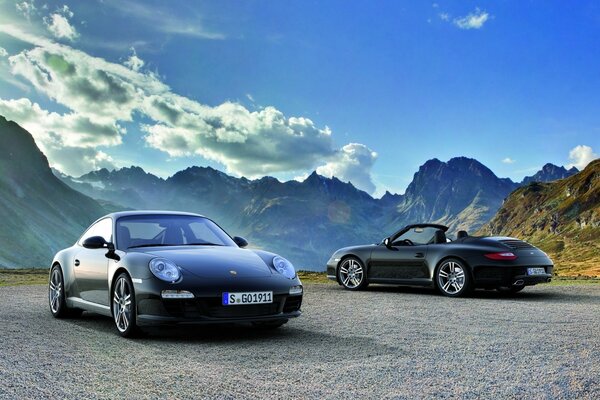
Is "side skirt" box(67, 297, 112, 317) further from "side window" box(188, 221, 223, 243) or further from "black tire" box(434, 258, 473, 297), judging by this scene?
"black tire" box(434, 258, 473, 297)

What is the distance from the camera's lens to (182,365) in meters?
6.12

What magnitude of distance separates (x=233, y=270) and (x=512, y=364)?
10.9ft

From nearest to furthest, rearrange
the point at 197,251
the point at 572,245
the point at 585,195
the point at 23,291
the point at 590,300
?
the point at 197,251 < the point at 590,300 < the point at 23,291 < the point at 572,245 < the point at 585,195

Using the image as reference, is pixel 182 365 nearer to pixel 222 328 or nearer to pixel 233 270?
pixel 233 270

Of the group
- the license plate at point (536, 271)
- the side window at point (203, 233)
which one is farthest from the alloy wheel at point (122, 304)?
the license plate at point (536, 271)

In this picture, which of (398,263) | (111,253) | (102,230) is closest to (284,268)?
(111,253)

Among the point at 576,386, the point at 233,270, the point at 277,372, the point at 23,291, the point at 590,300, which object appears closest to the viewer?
the point at 576,386

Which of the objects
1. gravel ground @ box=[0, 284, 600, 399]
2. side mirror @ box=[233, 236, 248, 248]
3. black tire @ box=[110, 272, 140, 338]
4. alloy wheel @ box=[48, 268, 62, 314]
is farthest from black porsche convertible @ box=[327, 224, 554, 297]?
black tire @ box=[110, 272, 140, 338]

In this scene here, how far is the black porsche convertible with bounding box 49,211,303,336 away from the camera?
7.49 metres

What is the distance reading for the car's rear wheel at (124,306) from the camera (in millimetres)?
7782

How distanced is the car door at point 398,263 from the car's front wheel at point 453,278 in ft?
1.10

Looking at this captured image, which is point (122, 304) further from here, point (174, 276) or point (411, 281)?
point (411, 281)

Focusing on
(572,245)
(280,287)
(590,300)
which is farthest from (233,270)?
(572,245)

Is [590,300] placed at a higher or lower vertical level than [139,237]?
lower
